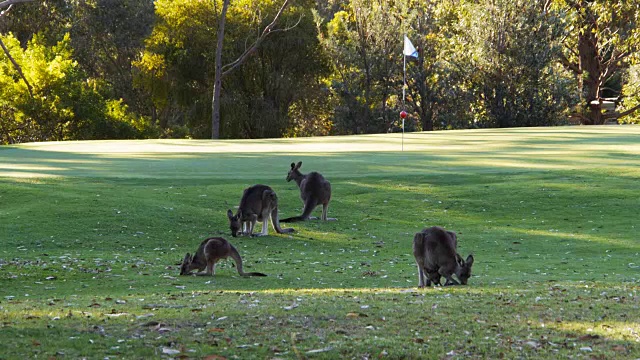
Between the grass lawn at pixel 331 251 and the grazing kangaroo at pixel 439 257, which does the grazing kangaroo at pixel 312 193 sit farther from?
the grazing kangaroo at pixel 439 257

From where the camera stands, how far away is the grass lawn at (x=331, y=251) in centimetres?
844

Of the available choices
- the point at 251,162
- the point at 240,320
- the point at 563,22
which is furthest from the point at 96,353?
the point at 563,22

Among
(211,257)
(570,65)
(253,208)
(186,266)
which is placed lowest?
(186,266)

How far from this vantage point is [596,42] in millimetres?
65188

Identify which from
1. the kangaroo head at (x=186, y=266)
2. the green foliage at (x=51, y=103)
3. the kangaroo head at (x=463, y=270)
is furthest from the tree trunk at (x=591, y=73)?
the kangaroo head at (x=463, y=270)

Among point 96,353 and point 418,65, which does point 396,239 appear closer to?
point 96,353

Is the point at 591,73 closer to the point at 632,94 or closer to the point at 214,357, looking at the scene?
the point at 632,94

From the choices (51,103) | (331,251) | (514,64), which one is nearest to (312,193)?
(331,251)

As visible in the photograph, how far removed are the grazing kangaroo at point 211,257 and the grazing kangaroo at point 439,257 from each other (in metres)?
2.88

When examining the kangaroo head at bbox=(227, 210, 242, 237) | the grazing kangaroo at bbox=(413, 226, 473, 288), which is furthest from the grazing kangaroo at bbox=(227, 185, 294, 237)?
the grazing kangaroo at bbox=(413, 226, 473, 288)

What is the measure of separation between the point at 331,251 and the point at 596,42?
173ft

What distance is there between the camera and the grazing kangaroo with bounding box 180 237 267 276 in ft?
46.2

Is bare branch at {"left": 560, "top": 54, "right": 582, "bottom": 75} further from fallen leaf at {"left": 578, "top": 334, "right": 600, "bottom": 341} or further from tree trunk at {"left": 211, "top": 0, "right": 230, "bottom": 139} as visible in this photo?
fallen leaf at {"left": 578, "top": 334, "right": 600, "bottom": 341}

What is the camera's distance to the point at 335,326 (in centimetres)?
898
